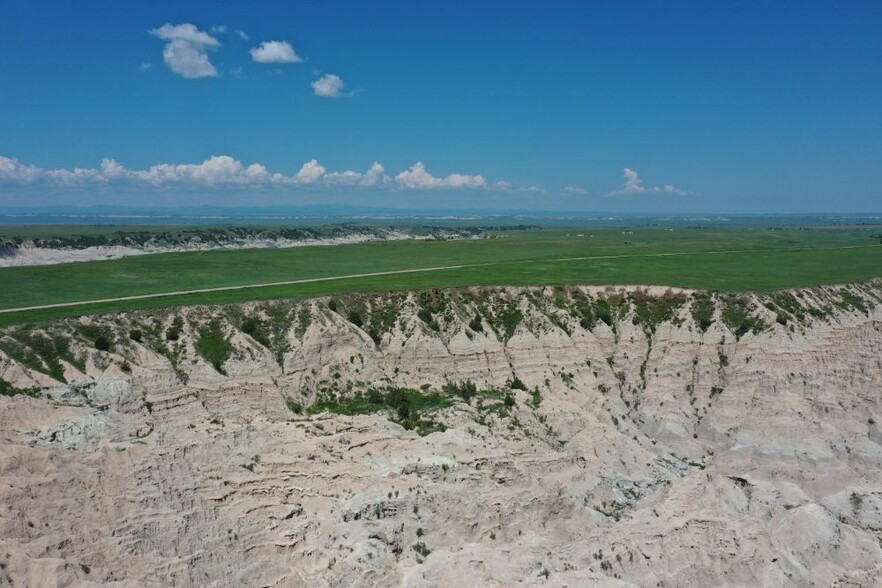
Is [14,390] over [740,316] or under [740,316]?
under

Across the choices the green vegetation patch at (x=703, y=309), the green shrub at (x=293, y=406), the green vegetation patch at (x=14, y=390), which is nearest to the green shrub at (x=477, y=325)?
the green shrub at (x=293, y=406)

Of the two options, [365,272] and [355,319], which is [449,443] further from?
[365,272]

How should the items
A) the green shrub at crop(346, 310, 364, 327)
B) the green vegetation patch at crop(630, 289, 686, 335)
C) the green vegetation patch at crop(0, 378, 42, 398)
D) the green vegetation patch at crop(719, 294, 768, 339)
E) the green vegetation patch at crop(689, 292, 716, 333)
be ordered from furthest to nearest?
the green vegetation patch at crop(630, 289, 686, 335) < the green vegetation patch at crop(689, 292, 716, 333) < the green vegetation patch at crop(719, 294, 768, 339) < the green shrub at crop(346, 310, 364, 327) < the green vegetation patch at crop(0, 378, 42, 398)

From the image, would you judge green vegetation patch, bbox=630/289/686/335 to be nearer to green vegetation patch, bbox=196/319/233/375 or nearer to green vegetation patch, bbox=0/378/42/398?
green vegetation patch, bbox=196/319/233/375

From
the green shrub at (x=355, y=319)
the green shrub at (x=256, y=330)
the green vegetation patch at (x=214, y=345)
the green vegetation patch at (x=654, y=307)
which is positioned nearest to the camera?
the green vegetation patch at (x=214, y=345)

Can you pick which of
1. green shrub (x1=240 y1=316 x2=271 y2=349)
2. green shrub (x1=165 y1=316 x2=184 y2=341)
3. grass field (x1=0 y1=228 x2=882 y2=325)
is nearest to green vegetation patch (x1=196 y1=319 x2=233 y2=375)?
green shrub (x1=165 y1=316 x2=184 y2=341)

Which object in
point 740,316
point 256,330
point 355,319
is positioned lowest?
point 256,330

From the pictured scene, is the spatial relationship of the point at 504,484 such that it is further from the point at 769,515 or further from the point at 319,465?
the point at 769,515

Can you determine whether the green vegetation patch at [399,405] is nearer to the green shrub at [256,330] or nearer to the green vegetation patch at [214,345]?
the green shrub at [256,330]

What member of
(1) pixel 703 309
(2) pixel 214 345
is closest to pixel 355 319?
(2) pixel 214 345

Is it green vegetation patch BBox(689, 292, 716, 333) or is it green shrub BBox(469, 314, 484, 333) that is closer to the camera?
green shrub BBox(469, 314, 484, 333)
